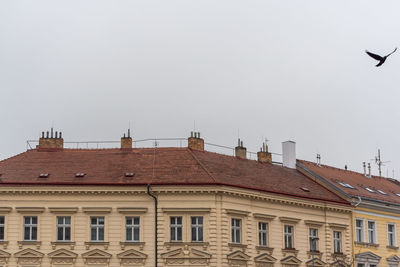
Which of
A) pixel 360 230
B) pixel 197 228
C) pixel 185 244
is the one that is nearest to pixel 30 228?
pixel 185 244

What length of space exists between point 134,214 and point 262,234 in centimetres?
906

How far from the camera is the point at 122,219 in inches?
2002

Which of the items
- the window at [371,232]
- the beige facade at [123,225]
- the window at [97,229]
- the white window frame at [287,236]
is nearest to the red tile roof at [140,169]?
the beige facade at [123,225]

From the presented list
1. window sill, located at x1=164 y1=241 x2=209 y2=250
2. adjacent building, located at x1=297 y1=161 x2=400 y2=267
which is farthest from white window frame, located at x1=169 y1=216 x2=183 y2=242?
adjacent building, located at x1=297 y1=161 x2=400 y2=267

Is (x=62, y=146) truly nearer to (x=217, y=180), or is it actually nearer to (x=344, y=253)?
(x=217, y=180)

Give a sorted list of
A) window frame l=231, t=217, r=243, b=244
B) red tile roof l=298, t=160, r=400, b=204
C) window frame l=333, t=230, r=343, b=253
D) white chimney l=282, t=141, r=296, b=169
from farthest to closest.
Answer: white chimney l=282, t=141, r=296, b=169 < red tile roof l=298, t=160, r=400, b=204 < window frame l=333, t=230, r=343, b=253 < window frame l=231, t=217, r=243, b=244

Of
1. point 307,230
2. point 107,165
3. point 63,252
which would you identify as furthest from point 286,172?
point 63,252

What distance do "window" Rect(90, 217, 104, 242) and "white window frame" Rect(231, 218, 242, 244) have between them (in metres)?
8.37

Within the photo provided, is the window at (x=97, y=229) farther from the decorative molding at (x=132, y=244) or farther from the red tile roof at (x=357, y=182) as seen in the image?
the red tile roof at (x=357, y=182)

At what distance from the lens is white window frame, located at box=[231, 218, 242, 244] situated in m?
51.8

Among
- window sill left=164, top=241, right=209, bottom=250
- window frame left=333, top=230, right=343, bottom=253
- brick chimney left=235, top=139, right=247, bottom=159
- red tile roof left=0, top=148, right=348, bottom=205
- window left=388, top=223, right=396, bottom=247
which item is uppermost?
brick chimney left=235, top=139, right=247, bottom=159

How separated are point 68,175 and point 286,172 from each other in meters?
18.2

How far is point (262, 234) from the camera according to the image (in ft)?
177

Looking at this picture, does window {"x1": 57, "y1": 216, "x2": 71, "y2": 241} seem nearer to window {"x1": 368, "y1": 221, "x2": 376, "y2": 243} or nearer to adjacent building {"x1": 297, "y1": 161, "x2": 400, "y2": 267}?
adjacent building {"x1": 297, "y1": 161, "x2": 400, "y2": 267}
